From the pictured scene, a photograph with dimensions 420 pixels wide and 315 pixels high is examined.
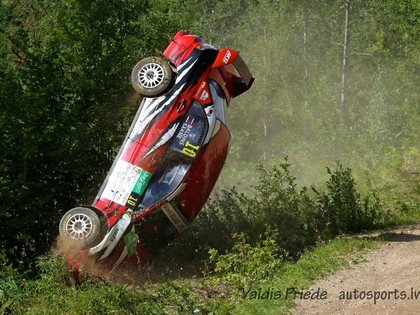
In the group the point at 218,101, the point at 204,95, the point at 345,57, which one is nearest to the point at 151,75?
the point at 204,95

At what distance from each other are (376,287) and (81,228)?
4.02 metres

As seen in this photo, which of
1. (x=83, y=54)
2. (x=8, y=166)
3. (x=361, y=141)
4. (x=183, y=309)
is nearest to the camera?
(x=183, y=309)

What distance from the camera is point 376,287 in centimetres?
960

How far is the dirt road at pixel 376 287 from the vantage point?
886 cm

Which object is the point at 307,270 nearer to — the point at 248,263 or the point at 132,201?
the point at 248,263

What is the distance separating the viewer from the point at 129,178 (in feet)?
39.4

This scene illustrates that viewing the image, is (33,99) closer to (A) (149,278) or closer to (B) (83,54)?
(B) (83,54)

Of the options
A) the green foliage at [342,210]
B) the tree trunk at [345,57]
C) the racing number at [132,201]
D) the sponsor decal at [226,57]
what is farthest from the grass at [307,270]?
the tree trunk at [345,57]

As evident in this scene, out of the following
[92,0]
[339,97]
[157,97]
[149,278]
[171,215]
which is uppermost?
[339,97]

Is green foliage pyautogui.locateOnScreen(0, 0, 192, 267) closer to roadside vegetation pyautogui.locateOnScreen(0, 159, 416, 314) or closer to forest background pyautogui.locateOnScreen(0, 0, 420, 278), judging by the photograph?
forest background pyautogui.locateOnScreen(0, 0, 420, 278)

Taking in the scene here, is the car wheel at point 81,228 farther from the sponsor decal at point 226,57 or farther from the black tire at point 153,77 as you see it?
the sponsor decal at point 226,57

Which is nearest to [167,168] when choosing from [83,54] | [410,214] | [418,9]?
[83,54]

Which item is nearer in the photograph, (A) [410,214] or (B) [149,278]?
(B) [149,278]

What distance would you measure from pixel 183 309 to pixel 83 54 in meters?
6.28
